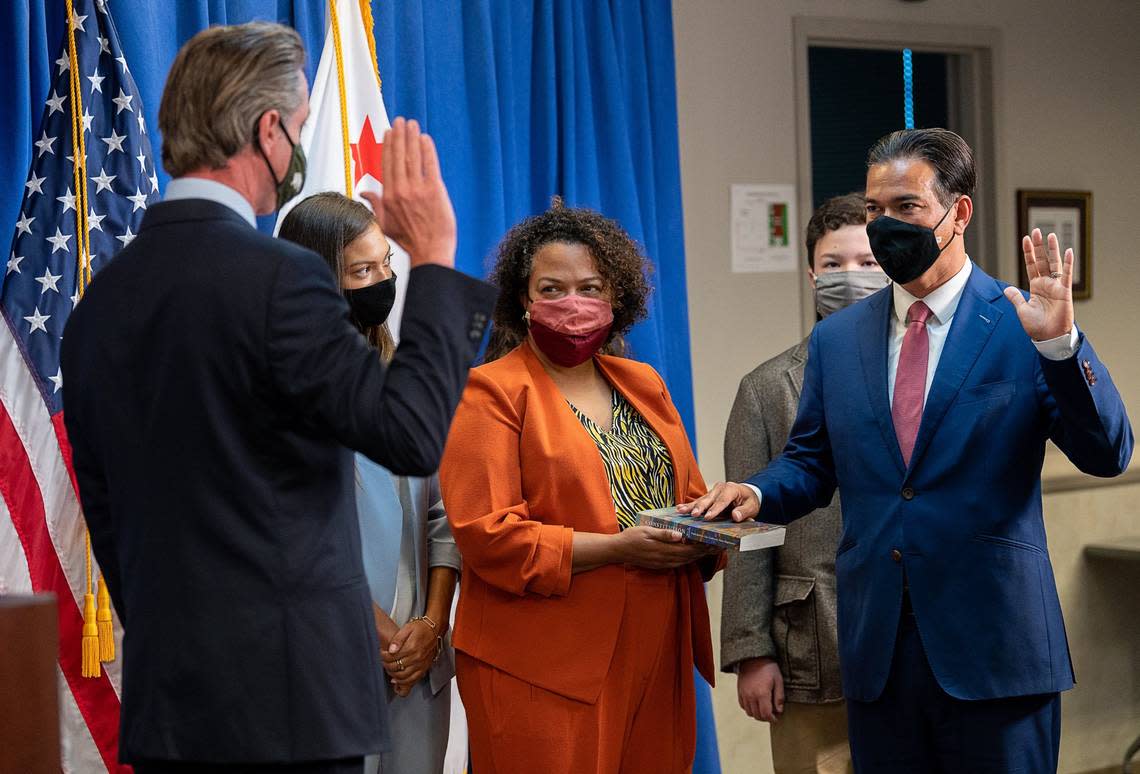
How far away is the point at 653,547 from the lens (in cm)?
219

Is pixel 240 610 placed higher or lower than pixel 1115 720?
higher

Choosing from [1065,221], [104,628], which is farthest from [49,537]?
[1065,221]

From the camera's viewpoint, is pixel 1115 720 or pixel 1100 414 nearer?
pixel 1100 414

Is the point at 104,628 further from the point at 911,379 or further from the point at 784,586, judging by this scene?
the point at 911,379

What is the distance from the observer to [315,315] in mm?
1371

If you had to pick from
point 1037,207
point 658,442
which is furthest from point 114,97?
point 1037,207

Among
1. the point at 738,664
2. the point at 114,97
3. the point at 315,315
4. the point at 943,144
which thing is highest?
the point at 114,97

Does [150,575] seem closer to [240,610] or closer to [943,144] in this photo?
[240,610]

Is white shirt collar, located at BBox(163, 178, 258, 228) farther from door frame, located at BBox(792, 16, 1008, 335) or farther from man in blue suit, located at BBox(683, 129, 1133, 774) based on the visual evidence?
door frame, located at BBox(792, 16, 1008, 335)

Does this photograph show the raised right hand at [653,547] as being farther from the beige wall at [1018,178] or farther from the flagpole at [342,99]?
the beige wall at [1018,178]

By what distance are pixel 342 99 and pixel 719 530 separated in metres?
1.61

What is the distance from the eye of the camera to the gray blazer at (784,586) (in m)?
2.55

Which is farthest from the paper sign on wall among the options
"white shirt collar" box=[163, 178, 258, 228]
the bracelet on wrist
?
"white shirt collar" box=[163, 178, 258, 228]

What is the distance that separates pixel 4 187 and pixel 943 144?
2.04m
